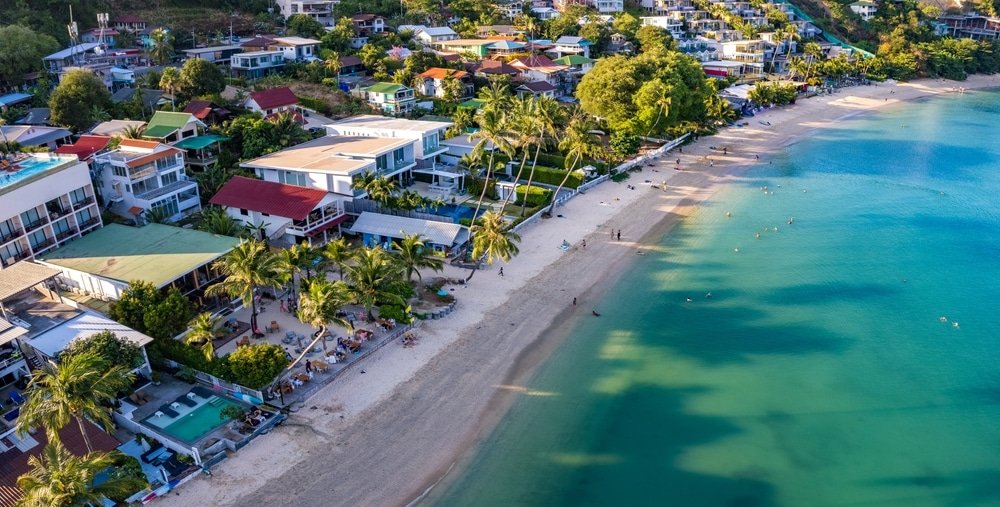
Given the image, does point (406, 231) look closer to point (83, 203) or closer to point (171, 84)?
point (83, 203)

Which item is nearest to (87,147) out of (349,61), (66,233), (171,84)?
(66,233)

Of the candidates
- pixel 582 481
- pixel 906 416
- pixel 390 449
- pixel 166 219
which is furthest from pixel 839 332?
pixel 166 219

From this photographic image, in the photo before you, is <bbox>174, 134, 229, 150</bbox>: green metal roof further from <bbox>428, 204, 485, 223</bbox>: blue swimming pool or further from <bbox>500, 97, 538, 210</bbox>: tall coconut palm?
<bbox>500, 97, 538, 210</bbox>: tall coconut palm

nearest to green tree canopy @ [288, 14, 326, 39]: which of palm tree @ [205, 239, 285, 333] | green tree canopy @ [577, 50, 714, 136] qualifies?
green tree canopy @ [577, 50, 714, 136]

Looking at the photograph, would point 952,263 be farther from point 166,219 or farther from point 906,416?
point 166,219

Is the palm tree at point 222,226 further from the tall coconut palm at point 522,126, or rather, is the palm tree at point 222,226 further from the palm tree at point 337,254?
the tall coconut palm at point 522,126

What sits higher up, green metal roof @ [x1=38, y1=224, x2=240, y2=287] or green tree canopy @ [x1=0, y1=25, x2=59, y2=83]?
green tree canopy @ [x1=0, y1=25, x2=59, y2=83]
